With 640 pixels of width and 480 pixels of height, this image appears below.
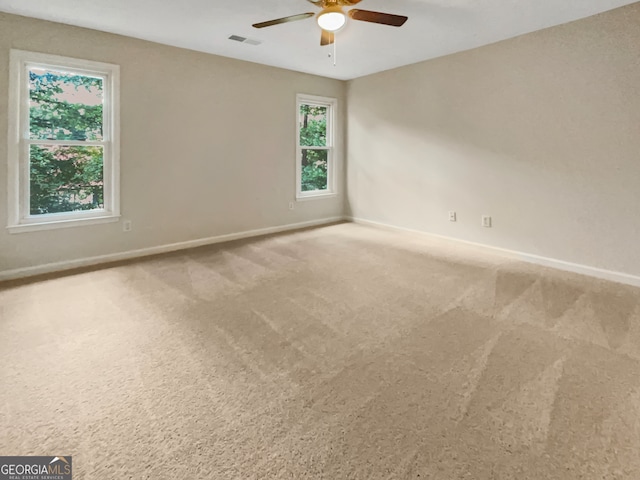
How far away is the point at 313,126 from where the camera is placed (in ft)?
19.5

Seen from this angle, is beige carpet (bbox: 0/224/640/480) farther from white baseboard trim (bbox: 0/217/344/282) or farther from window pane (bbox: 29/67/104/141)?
window pane (bbox: 29/67/104/141)

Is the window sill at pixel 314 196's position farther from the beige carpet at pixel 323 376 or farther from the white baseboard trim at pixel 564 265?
the beige carpet at pixel 323 376

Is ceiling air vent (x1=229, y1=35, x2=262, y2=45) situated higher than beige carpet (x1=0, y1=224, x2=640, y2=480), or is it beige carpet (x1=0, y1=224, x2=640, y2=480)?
ceiling air vent (x1=229, y1=35, x2=262, y2=45)

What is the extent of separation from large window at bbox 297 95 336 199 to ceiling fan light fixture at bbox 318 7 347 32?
2886mm

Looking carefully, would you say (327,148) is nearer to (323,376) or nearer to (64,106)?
(64,106)

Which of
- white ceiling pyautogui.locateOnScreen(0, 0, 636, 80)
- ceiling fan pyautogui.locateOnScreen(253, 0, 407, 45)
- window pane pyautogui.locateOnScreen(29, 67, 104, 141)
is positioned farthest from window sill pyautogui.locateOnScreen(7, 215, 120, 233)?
ceiling fan pyautogui.locateOnScreen(253, 0, 407, 45)

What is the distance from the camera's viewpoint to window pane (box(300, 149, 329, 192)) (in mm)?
5895

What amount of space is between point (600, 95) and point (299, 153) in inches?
148

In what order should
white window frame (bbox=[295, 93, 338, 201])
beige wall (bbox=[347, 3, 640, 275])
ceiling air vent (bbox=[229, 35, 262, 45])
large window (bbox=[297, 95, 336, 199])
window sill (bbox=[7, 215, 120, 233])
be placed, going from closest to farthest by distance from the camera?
beige wall (bbox=[347, 3, 640, 275]) < window sill (bbox=[7, 215, 120, 233]) < ceiling air vent (bbox=[229, 35, 262, 45]) < white window frame (bbox=[295, 93, 338, 201]) < large window (bbox=[297, 95, 336, 199])

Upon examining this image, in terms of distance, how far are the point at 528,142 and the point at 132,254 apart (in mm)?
4667

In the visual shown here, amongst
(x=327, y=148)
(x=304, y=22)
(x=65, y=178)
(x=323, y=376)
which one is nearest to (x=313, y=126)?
(x=327, y=148)

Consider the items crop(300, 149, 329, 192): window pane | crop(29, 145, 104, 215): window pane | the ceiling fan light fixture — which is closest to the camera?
the ceiling fan light fixture

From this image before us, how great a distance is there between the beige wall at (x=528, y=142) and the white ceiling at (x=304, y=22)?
0.91 ft

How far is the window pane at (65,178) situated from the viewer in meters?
3.59
